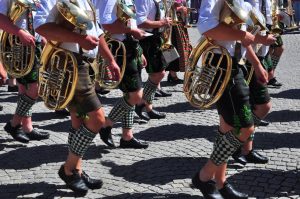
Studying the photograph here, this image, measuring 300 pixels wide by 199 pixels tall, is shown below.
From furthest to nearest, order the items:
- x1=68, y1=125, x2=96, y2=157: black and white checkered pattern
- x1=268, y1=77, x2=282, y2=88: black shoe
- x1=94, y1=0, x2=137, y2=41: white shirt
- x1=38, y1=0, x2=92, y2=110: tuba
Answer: x1=268, y1=77, x2=282, y2=88: black shoe
x1=94, y1=0, x2=137, y2=41: white shirt
x1=68, y1=125, x2=96, y2=157: black and white checkered pattern
x1=38, y1=0, x2=92, y2=110: tuba

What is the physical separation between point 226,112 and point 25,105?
8.26 feet

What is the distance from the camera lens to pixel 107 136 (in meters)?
5.25

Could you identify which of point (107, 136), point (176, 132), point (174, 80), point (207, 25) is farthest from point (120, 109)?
point (174, 80)

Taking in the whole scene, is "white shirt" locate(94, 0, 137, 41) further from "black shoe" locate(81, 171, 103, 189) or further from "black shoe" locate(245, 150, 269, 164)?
"black shoe" locate(245, 150, 269, 164)

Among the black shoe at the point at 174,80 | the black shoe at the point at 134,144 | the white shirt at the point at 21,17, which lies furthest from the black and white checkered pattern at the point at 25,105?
the black shoe at the point at 174,80

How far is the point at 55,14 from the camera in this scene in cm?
374

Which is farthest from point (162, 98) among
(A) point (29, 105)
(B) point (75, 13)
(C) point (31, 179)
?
(B) point (75, 13)

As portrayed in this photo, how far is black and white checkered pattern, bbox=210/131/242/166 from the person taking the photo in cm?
370

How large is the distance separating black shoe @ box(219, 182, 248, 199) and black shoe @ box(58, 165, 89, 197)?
1.02 metres

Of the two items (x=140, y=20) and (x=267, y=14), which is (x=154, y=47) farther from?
(x=267, y=14)

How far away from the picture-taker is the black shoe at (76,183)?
392cm

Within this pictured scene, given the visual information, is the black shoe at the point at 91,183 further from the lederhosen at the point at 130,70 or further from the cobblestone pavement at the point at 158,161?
the lederhosen at the point at 130,70

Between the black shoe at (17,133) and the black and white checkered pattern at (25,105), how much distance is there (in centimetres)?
15

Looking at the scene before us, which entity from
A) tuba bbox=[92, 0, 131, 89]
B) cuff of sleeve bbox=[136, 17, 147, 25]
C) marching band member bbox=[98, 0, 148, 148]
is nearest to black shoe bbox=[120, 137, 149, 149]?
marching band member bbox=[98, 0, 148, 148]
